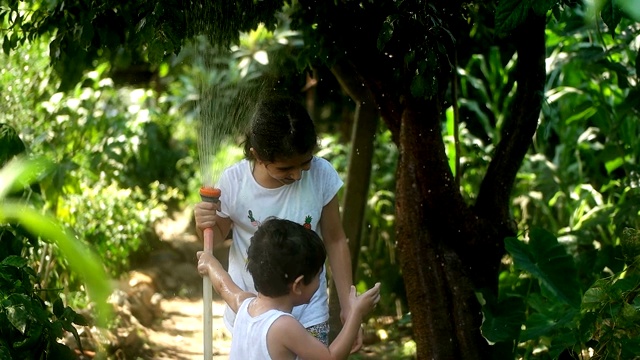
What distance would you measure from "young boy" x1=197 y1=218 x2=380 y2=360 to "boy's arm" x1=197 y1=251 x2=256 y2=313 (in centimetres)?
13

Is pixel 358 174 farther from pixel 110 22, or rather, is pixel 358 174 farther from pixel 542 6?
pixel 542 6

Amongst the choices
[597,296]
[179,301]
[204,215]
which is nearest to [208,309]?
[204,215]

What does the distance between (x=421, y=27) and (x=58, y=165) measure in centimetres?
242

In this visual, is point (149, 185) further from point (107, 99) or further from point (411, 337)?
point (411, 337)

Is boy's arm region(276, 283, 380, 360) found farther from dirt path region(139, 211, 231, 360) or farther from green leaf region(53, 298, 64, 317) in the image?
dirt path region(139, 211, 231, 360)

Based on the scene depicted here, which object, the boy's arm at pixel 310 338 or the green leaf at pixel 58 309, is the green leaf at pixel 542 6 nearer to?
the boy's arm at pixel 310 338

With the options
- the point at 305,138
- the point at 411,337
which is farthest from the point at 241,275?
the point at 411,337

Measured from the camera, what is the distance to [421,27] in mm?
3205

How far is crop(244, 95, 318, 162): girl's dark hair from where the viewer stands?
280 cm

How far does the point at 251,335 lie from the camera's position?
2568 millimetres

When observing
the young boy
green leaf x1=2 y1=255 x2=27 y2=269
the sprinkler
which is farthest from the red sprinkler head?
green leaf x1=2 y1=255 x2=27 y2=269

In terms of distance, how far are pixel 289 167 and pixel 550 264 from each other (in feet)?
4.81

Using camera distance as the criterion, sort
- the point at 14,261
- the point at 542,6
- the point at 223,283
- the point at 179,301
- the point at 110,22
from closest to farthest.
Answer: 1. the point at 542,6
2. the point at 223,283
3. the point at 14,261
4. the point at 110,22
5. the point at 179,301

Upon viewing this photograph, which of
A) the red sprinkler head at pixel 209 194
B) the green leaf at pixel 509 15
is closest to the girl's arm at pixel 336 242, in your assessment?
the red sprinkler head at pixel 209 194
